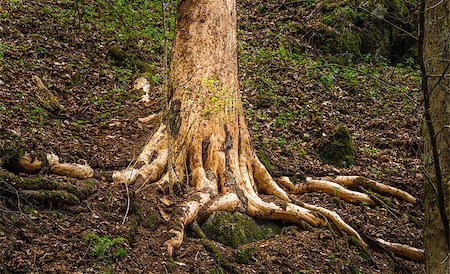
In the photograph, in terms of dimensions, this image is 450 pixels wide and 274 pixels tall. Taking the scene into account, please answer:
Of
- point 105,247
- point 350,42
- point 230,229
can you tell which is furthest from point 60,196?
point 350,42

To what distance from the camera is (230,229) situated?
5301mm

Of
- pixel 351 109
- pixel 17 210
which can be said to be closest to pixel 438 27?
pixel 17 210

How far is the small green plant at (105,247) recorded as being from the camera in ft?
13.3

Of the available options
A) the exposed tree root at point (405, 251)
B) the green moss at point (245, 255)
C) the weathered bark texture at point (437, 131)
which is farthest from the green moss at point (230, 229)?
the weathered bark texture at point (437, 131)

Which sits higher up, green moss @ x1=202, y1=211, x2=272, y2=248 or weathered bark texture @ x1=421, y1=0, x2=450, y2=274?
weathered bark texture @ x1=421, y1=0, x2=450, y2=274

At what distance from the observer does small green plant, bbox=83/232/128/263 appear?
405 cm

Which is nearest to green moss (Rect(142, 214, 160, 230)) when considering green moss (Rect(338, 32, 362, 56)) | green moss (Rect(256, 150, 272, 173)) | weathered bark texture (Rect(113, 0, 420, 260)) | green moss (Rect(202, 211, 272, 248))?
weathered bark texture (Rect(113, 0, 420, 260))

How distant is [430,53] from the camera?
12.6 ft

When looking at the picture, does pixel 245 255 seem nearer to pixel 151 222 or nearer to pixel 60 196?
pixel 151 222

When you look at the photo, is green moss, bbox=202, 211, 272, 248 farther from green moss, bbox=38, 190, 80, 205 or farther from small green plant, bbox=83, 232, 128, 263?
green moss, bbox=38, 190, 80, 205

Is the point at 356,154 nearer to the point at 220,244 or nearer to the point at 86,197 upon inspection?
the point at 220,244

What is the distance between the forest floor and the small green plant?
0.01 m

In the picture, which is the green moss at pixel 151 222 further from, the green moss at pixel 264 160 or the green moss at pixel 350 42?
the green moss at pixel 350 42

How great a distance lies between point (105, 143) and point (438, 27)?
176 inches
